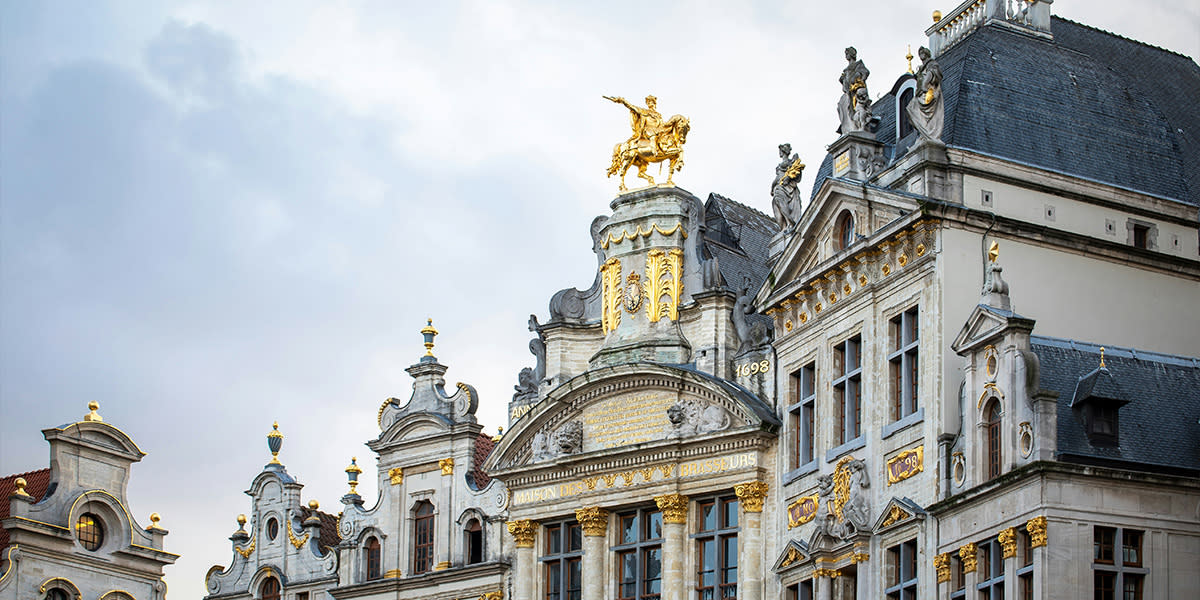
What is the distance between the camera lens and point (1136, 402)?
116 feet

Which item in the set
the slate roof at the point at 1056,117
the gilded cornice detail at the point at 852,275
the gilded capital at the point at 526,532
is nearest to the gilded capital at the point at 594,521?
the gilded capital at the point at 526,532

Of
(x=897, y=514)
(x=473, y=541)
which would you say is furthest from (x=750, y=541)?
(x=473, y=541)

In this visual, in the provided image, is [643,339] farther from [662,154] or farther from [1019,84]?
[1019,84]

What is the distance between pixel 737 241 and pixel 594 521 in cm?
716

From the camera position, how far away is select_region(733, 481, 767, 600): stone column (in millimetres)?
42062

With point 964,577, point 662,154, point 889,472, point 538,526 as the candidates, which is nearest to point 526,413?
point 538,526

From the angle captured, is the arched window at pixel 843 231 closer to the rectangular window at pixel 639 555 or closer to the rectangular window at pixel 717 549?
the rectangular window at pixel 717 549

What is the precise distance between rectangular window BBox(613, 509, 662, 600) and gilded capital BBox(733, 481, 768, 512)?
2.44m

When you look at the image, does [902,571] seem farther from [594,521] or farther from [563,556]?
[563,556]

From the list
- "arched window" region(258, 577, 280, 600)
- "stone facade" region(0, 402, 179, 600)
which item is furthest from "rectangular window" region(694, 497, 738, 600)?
"stone facade" region(0, 402, 179, 600)

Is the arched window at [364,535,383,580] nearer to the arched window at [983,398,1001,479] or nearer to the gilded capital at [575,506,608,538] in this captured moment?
the gilded capital at [575,506,608,538]

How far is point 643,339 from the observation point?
1788 inches

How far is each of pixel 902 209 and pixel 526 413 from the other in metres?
11.0

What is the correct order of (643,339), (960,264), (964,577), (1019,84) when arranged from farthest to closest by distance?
1. (643,339)
2. (1019,84)
3. (960,264)
4. (964,577)
